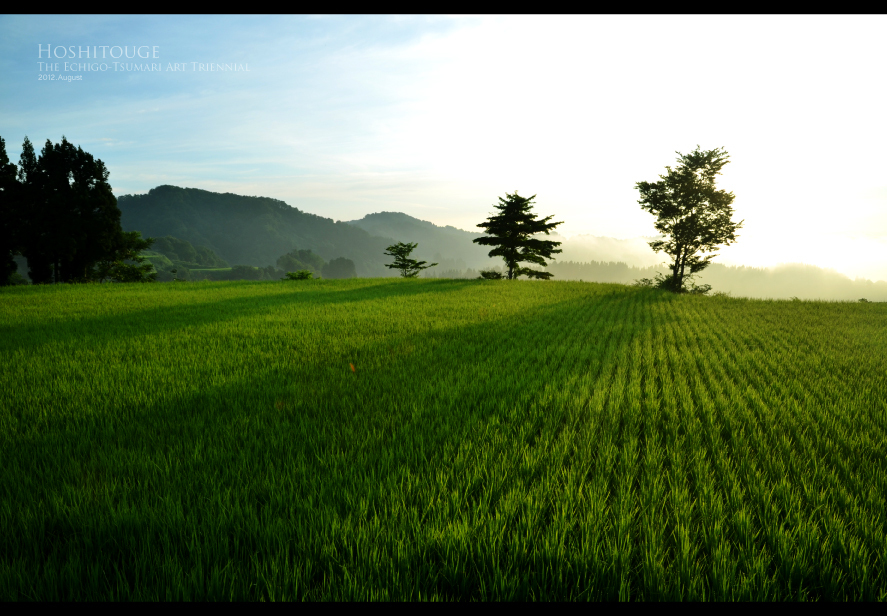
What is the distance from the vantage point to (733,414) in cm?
457

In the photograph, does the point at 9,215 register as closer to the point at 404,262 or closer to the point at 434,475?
the point at 404,262

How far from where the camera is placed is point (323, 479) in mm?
2791

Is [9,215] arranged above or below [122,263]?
above

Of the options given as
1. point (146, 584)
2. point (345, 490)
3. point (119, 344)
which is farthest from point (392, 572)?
point (119, 344)

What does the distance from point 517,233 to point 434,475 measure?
31907 millimetres

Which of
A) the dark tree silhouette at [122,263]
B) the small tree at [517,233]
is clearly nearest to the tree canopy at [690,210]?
the small tree at [517,233]

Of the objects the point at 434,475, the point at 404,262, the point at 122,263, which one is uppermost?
the point at 404,262

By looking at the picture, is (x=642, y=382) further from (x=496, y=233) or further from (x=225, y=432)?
(x=496, y=233)

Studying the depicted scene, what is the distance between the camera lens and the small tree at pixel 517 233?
107ft

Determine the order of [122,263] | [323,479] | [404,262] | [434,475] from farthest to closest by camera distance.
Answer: [404,262], [122,263], [434,475], [323,479]

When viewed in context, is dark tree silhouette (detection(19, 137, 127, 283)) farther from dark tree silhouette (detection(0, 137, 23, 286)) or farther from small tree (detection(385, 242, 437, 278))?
small tree (detection(385, 242, 437, 278))

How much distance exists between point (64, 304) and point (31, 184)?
28.2 metres

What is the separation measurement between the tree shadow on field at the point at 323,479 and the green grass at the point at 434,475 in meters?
0.02

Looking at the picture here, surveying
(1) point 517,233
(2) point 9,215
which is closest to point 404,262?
(1) point 517,233
